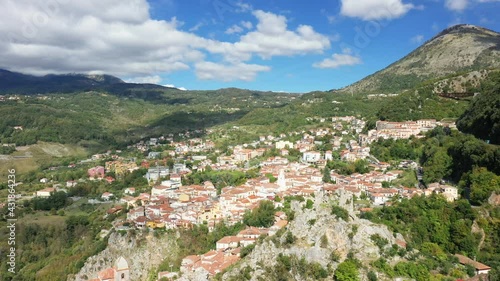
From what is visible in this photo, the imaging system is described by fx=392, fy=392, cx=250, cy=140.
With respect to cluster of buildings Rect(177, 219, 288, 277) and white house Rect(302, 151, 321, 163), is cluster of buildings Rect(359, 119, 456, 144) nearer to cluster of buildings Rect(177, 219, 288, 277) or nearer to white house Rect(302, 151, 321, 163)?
white house Rect(302, 151, 321, 163)

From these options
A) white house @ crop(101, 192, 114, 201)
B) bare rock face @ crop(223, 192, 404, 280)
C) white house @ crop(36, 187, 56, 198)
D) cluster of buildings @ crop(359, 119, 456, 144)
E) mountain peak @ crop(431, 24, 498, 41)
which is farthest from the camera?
mountain peak @ crop(431, 24, 498, 41)

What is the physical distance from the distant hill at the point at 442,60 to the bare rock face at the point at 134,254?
75.7 m

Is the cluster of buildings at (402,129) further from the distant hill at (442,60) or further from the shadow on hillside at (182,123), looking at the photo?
the shadow on hillside at (182,123)

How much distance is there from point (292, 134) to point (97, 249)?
43692 mm

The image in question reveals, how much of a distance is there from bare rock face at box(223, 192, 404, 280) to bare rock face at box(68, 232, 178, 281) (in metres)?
9.97

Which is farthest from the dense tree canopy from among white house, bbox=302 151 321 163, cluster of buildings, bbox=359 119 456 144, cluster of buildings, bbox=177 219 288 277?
cluster of buildings, bbox=177 219 288 277

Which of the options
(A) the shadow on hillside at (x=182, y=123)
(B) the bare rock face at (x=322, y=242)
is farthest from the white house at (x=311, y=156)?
(A) the shadow on hillside at (x=182, y=123)

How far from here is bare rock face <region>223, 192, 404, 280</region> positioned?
22000 millimetres

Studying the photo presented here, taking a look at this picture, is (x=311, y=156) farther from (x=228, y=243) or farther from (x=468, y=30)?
(x=468, y=30)

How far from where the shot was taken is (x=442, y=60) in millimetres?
106312

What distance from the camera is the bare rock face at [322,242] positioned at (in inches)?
866

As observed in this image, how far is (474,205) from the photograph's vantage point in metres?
27.1

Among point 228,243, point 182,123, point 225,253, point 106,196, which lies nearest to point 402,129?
point 228,243

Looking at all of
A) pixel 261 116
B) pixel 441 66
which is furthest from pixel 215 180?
pixel 441 66
